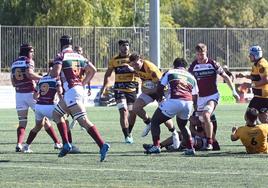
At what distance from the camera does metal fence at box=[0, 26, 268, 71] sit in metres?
43.3

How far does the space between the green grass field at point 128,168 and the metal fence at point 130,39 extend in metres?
22.9

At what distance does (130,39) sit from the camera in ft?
153

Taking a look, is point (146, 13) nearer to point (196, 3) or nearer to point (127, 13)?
point (127, 13)

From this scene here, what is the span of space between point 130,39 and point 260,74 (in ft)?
93.4

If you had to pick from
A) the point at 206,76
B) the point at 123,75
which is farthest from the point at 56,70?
the point at 123,75

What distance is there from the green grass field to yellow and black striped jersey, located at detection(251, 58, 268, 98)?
1.17m

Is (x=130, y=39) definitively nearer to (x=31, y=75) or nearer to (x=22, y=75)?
(x=22, y=75)

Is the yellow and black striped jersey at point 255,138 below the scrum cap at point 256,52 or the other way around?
below

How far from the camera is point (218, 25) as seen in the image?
246ft

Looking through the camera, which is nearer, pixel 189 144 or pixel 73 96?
pixel 73 96

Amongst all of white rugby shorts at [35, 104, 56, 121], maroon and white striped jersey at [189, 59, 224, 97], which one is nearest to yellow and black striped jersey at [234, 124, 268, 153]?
maroon and white striped jersey at [189, 59, 224, 97]

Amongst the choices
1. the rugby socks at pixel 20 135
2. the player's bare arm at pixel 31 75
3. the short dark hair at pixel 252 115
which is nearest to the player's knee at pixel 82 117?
the player's bare arm at pixel 31 75

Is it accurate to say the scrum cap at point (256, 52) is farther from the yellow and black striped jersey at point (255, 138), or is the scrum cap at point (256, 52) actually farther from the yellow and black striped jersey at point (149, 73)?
the yellow and black striped jersey at point (149, 73)

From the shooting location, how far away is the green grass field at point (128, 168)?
12.9m
